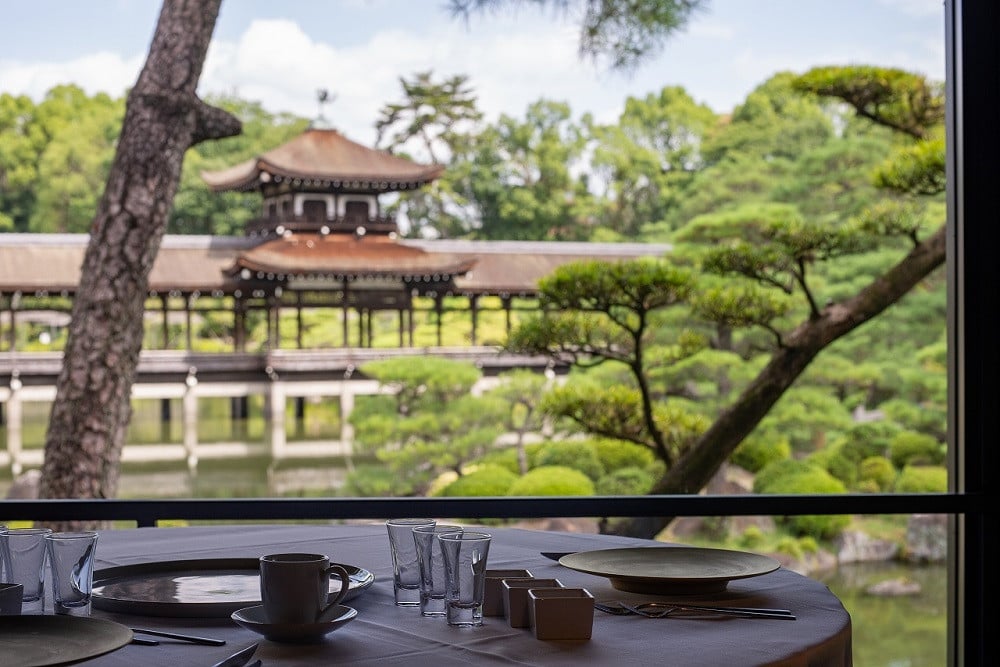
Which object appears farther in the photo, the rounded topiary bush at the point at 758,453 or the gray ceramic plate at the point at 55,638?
the rounded topiary bush at the point at 758,453

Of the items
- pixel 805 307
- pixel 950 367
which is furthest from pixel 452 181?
pixel 950 367

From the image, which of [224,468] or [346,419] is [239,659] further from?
[224,468]

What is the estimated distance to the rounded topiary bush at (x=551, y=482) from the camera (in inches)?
329

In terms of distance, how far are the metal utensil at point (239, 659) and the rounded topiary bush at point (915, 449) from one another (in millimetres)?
9162

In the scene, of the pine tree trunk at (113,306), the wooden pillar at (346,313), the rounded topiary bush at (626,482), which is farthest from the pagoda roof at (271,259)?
the pine tree trunk at (113,306)

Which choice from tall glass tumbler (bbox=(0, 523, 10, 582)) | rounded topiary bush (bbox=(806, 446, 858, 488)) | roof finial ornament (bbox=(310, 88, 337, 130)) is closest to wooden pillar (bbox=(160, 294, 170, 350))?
roof finial ornament (bbox=(310, 88, 337, 130))

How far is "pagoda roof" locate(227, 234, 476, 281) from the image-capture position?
997 cm

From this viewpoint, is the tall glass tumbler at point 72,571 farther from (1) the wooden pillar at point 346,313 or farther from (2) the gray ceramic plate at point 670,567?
(1) the wooden pillar at point 346,313

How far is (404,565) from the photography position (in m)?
0.80

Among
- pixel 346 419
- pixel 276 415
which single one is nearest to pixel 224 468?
pixel 276 415

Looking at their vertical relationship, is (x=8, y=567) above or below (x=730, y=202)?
below

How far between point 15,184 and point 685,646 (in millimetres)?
9795

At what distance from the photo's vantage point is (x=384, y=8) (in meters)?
9.68
